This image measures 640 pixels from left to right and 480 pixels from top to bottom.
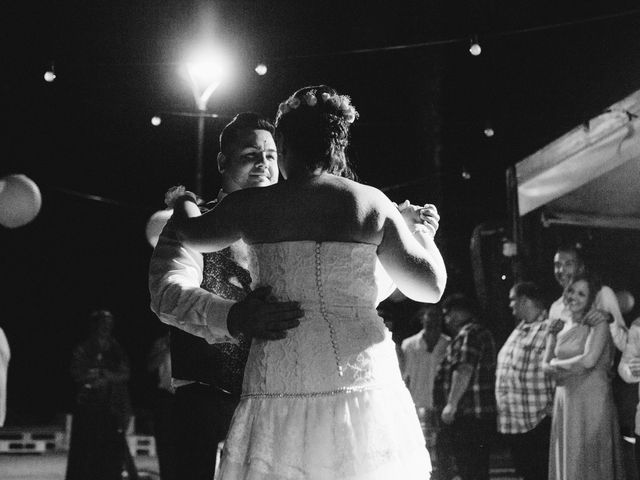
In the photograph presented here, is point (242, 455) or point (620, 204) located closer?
point (242, 455)

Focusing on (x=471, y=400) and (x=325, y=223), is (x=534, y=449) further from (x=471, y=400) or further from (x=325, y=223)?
(x=325, y=223)

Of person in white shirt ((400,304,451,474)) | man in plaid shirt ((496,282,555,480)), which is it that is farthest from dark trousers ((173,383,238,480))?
person in white shirt ((400,304,451,474))

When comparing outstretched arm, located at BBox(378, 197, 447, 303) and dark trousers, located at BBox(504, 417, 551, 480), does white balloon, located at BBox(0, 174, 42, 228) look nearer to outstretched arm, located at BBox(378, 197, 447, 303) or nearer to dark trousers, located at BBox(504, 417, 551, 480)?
dark trousers, located at BBox(504, 417, 551, 480)

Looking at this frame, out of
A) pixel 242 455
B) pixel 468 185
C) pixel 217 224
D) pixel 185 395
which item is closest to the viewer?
pixel 242 455

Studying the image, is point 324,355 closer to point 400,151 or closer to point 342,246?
point 342,246

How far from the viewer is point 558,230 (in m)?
8.50

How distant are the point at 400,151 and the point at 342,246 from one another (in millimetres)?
11980

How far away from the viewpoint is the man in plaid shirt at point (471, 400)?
7.05 m

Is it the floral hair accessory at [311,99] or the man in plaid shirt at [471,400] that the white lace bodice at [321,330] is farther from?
the man in plaid shirt at [471,400]

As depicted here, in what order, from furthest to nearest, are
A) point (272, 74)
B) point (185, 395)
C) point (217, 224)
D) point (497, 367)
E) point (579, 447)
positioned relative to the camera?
1. point (272, 74)
2. point (497, 367)
3. point (579, 447)
4. point (185, 395)
5. point (217, 224)

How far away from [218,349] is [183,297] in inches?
25.4

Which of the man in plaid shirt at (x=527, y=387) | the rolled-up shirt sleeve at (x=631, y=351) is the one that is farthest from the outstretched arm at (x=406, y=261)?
the man in plaid shirt at (x=527, y=387)

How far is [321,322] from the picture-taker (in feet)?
7.19

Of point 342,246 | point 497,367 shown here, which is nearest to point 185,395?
point 342,246
